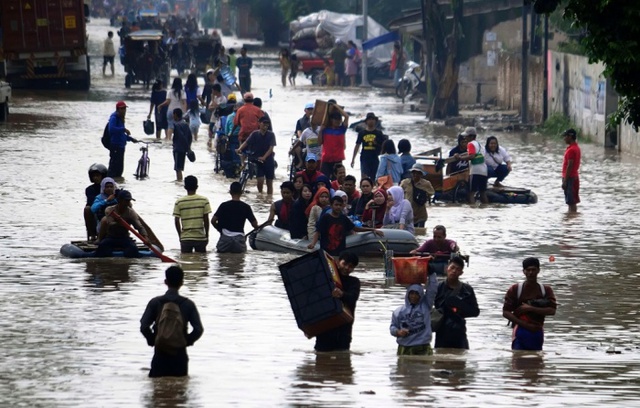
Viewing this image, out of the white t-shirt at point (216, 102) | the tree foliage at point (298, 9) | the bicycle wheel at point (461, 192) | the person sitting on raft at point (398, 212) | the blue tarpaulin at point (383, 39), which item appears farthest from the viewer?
the tree foliage at point (298, 9)

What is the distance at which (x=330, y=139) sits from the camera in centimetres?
2528

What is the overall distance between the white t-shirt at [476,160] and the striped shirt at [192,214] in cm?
689

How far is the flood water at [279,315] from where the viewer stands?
1177 centimetres

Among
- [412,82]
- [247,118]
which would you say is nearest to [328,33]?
[412,82]

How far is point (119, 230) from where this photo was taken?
18.9 metres

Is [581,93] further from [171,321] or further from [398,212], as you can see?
[171,321]

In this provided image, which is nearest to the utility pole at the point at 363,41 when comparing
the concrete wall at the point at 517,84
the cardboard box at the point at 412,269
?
the concrete wall at the point at 517,84

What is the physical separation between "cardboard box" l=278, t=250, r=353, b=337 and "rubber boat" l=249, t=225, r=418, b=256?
5.47 metres

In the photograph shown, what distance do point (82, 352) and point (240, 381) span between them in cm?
191

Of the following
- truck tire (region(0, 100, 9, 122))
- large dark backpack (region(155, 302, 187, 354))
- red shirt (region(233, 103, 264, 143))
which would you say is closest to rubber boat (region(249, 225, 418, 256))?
large dark backpack (region(155, 302, 187, 354))

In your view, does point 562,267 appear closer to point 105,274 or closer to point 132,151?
point 105,274

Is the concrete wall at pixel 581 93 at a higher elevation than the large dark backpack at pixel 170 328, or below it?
below

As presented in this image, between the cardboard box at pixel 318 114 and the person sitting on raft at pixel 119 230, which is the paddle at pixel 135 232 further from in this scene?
the cardboard box at pixel 318 114

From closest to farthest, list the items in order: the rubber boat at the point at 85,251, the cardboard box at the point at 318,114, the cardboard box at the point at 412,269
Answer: the cardboard box at the point at 412,269
the rubber boat at the point at 85,251
the cardboard box at the point at 318,114
